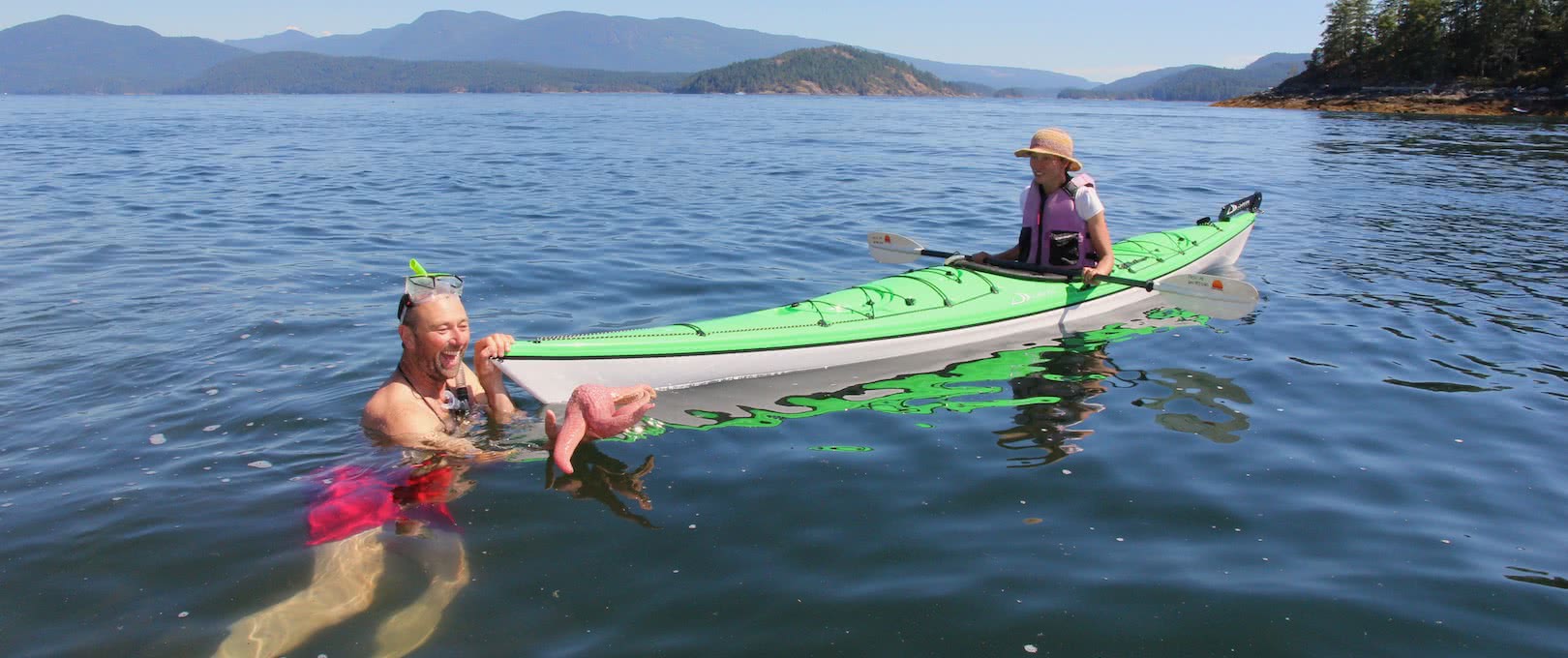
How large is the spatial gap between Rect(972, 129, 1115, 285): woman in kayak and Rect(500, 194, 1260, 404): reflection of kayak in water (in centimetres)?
26

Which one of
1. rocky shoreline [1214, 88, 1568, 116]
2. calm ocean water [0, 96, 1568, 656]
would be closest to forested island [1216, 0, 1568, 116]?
rocky shoreline [1214, 88, 1568, 116]

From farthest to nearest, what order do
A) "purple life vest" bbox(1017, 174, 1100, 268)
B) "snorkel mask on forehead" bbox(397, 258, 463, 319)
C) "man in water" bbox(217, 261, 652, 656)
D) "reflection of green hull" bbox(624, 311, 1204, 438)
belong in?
"purple life vest" bbox(1017, 174, 1100, 268)
"reflection of green hull" bbox(624, 311, 1204, 438)
"snorkel mask on forehead" bbox(397, 258, 463, 319)
"man in water" bbox(217, 261, 652, 656)

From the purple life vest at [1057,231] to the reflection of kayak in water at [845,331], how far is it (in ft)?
0.77

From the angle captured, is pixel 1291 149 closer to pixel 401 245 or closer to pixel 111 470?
pixel 401 245

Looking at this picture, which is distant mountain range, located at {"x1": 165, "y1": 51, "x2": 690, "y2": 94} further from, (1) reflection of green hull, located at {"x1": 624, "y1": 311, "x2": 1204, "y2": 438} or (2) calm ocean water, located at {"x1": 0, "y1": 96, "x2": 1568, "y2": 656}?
(1) reflection of green hull, located at {"x1": 624, "y1": 311, "x2": 1204, "y2": 438}

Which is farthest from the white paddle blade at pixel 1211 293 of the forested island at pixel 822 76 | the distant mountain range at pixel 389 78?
the distant mountain range at pixel 389 78

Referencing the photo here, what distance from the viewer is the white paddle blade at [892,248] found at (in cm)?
846

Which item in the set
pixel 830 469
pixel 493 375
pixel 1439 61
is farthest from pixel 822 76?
pixel 830 469

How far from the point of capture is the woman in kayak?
22.2ft

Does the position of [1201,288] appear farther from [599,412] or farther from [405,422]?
[405,422]

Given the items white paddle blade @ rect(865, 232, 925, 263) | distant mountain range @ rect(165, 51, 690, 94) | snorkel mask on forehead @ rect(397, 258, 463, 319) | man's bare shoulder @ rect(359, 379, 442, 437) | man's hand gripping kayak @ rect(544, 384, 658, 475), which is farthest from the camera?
distant mountain range @ rect(165, 51, 690, 94)

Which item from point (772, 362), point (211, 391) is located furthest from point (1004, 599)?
point (211, 391)

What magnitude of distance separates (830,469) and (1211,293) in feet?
12.0

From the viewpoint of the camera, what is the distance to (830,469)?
15.5 ft
